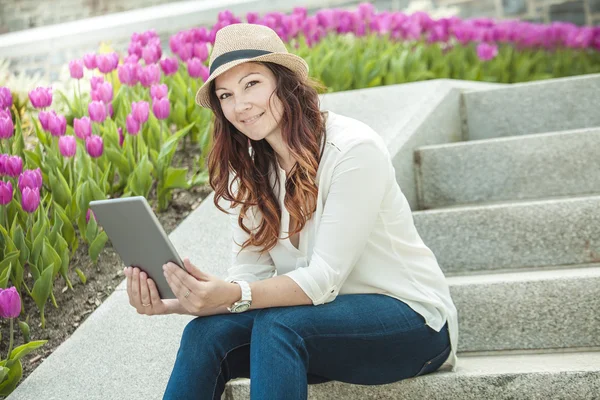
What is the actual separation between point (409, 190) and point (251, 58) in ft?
3.88

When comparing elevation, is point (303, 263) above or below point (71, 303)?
above

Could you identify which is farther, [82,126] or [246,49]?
[82,126]

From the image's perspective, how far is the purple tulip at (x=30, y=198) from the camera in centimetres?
218

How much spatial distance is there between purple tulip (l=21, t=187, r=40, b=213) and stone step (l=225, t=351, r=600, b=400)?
0.75 meters

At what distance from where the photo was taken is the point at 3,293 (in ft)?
6.40

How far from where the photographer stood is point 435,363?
189cm

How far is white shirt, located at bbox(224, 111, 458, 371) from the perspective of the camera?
1.77 metres

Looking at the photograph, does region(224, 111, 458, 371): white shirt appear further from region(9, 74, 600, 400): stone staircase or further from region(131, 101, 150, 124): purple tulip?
region(131, 101, 150, 124): purple tulip

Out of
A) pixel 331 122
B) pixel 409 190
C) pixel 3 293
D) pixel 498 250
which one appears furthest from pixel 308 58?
pixel 3 293

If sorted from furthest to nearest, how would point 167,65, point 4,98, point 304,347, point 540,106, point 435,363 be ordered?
point 540,106 → point 167,65 → point 4,98 → point 435,363 → point 304,347

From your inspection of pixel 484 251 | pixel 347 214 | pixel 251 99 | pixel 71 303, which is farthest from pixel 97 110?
pixel 484 251

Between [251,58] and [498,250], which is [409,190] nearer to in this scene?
[498,250]

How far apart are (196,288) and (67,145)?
98 centimetres

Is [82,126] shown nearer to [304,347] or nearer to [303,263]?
[303,263]
